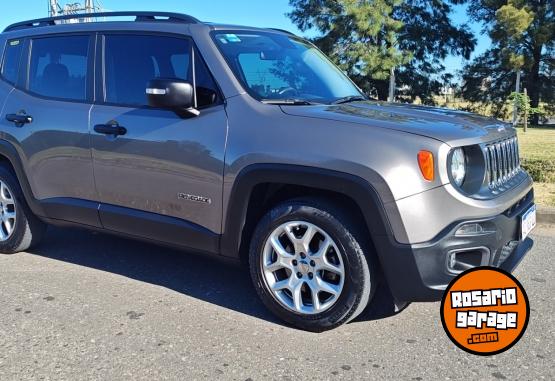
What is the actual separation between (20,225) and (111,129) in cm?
155

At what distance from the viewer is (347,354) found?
3.12 meters

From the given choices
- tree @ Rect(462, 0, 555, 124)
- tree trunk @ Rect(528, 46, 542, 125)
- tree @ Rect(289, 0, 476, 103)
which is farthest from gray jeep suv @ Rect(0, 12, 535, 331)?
tree trunk @ Rect(528, 46, 542, 125)

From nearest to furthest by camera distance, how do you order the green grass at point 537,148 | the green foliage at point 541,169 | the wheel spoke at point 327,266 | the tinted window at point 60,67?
the wheel spoke at point 327,266, the tinted window at point 60,67, the green foliage at point 541,169, the green grass at point 537,148

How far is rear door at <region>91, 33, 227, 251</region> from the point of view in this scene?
11.7 ft

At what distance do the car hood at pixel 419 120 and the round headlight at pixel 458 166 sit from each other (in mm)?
62

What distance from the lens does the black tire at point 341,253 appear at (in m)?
3.13

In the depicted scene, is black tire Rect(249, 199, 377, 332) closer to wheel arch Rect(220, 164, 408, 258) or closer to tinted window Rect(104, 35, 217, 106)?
wheel arch Rect(220, 164, 408, 258)

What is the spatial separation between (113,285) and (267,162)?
1725 millimetres

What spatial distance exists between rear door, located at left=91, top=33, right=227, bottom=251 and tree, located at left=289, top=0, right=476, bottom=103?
77.3 feet

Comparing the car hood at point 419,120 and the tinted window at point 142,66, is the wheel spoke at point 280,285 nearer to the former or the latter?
the car hood at point 419,120

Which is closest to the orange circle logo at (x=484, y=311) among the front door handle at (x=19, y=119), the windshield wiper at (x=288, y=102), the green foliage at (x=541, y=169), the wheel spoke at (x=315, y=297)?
the wheel spoke at (x=315, y=297)

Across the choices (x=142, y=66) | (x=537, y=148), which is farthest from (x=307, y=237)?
(x=537, y=148)

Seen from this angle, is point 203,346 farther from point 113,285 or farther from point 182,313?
point 113,285

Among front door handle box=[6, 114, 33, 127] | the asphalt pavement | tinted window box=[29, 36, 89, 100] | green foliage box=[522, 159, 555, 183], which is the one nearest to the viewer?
the asphalt pavement
